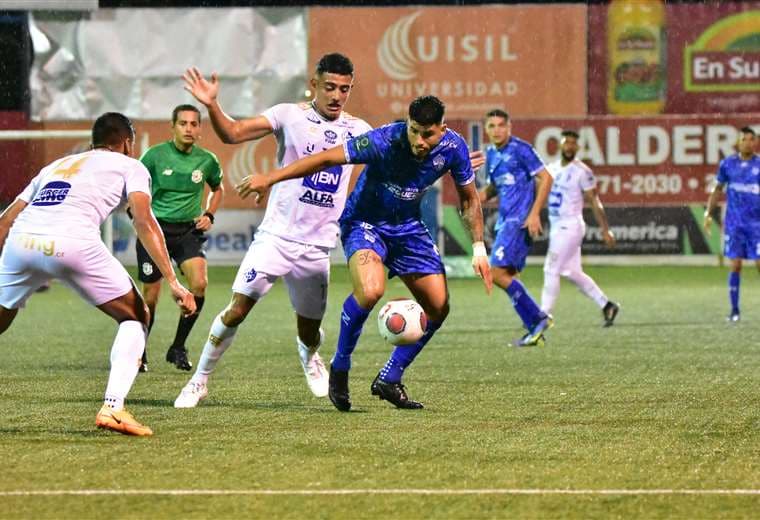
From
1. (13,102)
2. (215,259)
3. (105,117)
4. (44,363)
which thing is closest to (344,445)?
(105,117)

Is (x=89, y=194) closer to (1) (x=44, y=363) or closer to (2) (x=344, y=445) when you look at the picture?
(2) (x=344, y=445)

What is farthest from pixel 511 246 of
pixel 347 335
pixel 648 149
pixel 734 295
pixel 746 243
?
pixel 648 149

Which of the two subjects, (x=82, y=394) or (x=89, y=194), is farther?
(x=82, y=394)

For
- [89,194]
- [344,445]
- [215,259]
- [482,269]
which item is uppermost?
[89,194]

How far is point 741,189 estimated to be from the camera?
18.0 metres

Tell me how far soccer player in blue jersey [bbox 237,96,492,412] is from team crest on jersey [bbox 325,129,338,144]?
0.31m

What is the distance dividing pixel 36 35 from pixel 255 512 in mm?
25115

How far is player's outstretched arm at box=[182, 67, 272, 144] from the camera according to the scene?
8.02m

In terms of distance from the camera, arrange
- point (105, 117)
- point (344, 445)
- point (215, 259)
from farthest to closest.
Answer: point (215, 259), point (105, 117), point (344, 445)

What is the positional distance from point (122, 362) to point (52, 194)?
94cm

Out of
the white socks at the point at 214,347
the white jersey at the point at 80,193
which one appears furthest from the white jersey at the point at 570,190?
the white jersey at the point at 80,193

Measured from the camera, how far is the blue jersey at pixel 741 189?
17766 mm

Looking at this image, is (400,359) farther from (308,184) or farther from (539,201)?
(539,201)

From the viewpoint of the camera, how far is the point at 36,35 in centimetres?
2953
